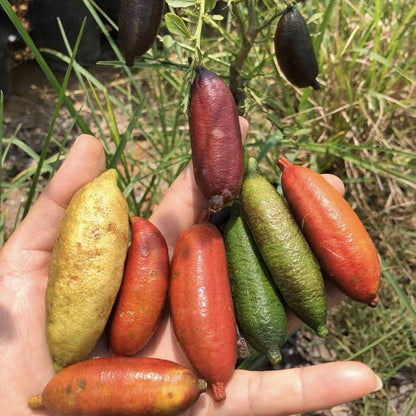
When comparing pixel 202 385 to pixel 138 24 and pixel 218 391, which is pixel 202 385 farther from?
pixel 138 24

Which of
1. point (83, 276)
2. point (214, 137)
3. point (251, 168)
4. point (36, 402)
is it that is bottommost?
point (36, 402)

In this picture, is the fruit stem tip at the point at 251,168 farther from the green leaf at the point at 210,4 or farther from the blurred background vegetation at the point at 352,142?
the green leaf at the point at 210,4

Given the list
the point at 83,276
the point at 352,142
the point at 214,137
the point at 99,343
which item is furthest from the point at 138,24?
the point at 352,142

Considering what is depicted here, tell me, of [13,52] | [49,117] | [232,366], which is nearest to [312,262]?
[232,366]

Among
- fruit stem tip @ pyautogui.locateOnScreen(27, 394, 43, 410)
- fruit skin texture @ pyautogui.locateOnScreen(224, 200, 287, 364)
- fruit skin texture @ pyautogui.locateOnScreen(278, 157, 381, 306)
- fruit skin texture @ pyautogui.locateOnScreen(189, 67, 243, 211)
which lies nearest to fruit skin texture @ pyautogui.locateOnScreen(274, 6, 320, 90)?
fruit skin texture @ pyautogui.locateOnScreen(189, 67, 243, 211)

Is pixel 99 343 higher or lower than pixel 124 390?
lower

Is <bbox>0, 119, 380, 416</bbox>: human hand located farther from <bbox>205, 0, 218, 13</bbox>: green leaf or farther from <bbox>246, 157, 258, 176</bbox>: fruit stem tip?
<bbox>205, 0, 218, 13</bbox>: green leaf
